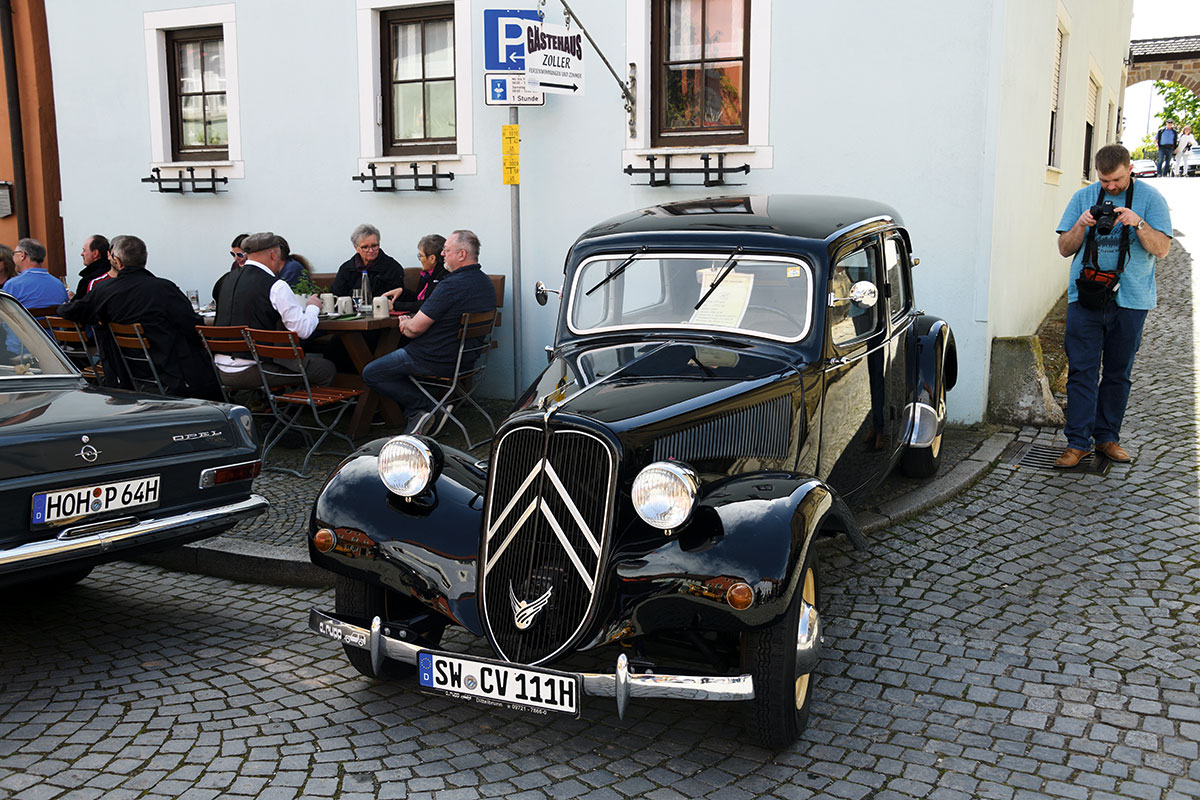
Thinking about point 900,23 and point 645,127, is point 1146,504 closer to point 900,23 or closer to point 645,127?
point 900,23

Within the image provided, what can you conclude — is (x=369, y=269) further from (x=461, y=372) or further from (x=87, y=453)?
(x=87, y=453)

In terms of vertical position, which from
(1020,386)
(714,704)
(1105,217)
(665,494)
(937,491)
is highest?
(1105,217)

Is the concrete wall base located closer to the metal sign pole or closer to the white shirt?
the metal sign pole

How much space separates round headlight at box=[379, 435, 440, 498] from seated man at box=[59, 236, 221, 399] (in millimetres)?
4084

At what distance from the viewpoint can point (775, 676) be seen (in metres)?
3.39

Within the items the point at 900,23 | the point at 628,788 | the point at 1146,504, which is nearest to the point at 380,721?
the point at 628,788

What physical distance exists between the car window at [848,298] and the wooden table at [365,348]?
396 cm

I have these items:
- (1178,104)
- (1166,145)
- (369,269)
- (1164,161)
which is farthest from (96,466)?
(1178,104)

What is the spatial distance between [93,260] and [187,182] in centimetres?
171

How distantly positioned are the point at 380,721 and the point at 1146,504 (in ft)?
15.0

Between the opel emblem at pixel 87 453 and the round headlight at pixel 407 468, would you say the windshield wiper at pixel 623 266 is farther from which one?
the opel emblem at pixel 87 453

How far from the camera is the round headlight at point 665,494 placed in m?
3.39

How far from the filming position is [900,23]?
7.73m

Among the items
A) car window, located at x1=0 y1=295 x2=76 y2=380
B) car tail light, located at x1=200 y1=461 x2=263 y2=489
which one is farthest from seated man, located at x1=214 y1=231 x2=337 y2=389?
car tail light, located at x1=200 y1=461 x2=263 y2=489
